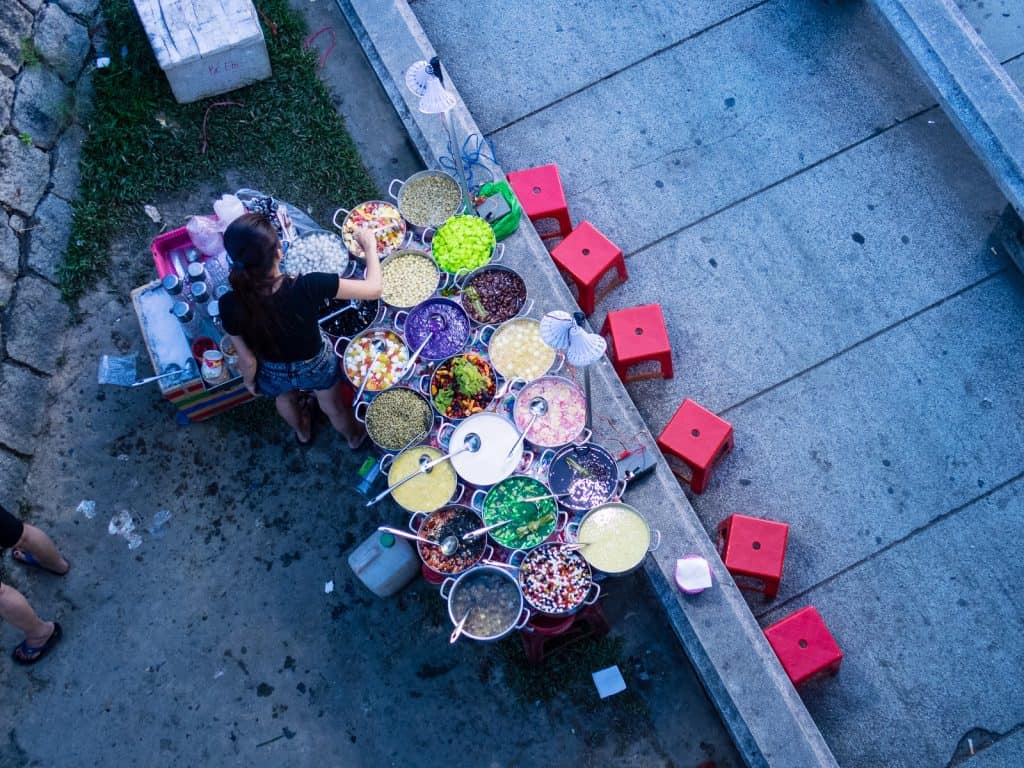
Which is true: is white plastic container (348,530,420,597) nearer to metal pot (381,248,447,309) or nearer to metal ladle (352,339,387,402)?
metal ladle (352,339,387,402)

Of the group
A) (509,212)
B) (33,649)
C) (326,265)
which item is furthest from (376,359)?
(33,649)

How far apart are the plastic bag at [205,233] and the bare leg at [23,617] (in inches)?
87.1

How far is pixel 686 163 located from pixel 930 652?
355cm

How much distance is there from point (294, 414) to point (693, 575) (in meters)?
2.54

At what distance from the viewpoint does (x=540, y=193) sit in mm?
5746

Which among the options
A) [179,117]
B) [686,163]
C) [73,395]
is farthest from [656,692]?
[179,117]

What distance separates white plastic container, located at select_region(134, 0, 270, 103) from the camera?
19.8ft

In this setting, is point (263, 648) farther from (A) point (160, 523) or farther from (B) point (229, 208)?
(B) point (229, 208)

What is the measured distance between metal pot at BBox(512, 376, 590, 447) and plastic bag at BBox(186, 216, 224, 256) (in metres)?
2.12

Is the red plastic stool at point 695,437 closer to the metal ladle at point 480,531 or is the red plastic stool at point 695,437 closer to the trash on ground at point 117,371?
the metal ladle at point 480,531

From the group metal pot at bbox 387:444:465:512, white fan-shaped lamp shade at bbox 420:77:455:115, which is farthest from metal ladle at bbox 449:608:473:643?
white fan-shaped lamp shade at bbox 420:77:455:115

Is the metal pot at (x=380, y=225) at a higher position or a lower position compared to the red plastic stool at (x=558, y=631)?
higher

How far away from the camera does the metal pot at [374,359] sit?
4.93m

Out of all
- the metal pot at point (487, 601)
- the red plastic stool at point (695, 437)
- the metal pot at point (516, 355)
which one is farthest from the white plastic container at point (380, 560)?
the red plastic stool at point (695, 437)
